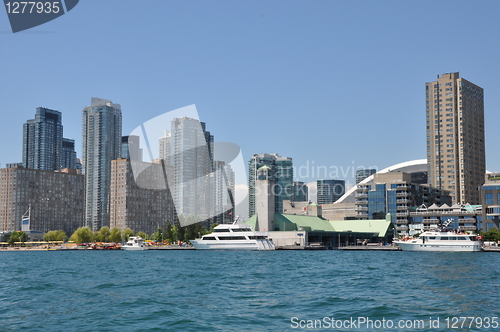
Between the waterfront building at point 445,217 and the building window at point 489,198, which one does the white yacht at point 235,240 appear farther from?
the building window at point 489,198

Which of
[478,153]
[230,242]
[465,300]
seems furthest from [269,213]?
[465,300]

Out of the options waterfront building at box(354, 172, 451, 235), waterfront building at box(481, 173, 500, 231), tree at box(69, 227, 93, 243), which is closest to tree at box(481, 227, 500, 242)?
waterfront building at box(481, 173, 500, 231)

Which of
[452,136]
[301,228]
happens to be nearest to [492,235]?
[301,228]

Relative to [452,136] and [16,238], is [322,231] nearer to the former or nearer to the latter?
[452,136]

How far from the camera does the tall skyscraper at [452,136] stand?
18550 cm

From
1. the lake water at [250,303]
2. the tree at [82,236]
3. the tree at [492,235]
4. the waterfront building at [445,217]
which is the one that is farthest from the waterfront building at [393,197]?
the lake water at [250,303]

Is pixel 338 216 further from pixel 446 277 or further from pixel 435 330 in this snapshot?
pixel 435 330

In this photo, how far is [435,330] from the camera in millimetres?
23938

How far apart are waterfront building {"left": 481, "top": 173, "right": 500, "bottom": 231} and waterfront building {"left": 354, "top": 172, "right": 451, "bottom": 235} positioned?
29410 millimetres

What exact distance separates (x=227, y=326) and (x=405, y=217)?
14449cm

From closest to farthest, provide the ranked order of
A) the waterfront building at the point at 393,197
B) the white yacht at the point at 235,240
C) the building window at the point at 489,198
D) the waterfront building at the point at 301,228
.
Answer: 1. the white yacht at the point at 235,240
2. the building window at the point at 489,198
3. the waterfront building at the point at 301,228
4. the waterfront building at the point at 393,197

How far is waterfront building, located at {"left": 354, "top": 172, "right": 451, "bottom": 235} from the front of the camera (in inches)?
6432

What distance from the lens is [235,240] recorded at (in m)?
129

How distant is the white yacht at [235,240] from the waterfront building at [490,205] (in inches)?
1973
